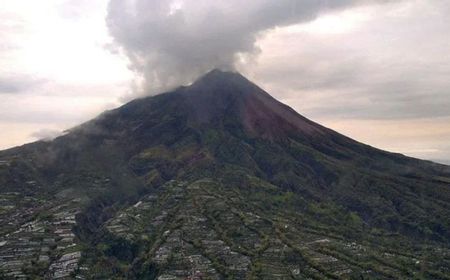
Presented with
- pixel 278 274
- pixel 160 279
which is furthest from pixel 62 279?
pixel 278 274

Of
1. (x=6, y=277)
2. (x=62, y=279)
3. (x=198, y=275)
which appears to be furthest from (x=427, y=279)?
(x=6, y=277)

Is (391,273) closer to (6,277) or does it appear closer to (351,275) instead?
(351,275)

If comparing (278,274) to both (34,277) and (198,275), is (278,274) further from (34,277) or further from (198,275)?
(34,277)

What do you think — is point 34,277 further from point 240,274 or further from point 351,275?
point 351,275

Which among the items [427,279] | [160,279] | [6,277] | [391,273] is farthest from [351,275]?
[6,277]

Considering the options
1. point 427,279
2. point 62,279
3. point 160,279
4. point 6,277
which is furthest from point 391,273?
point 6,277
